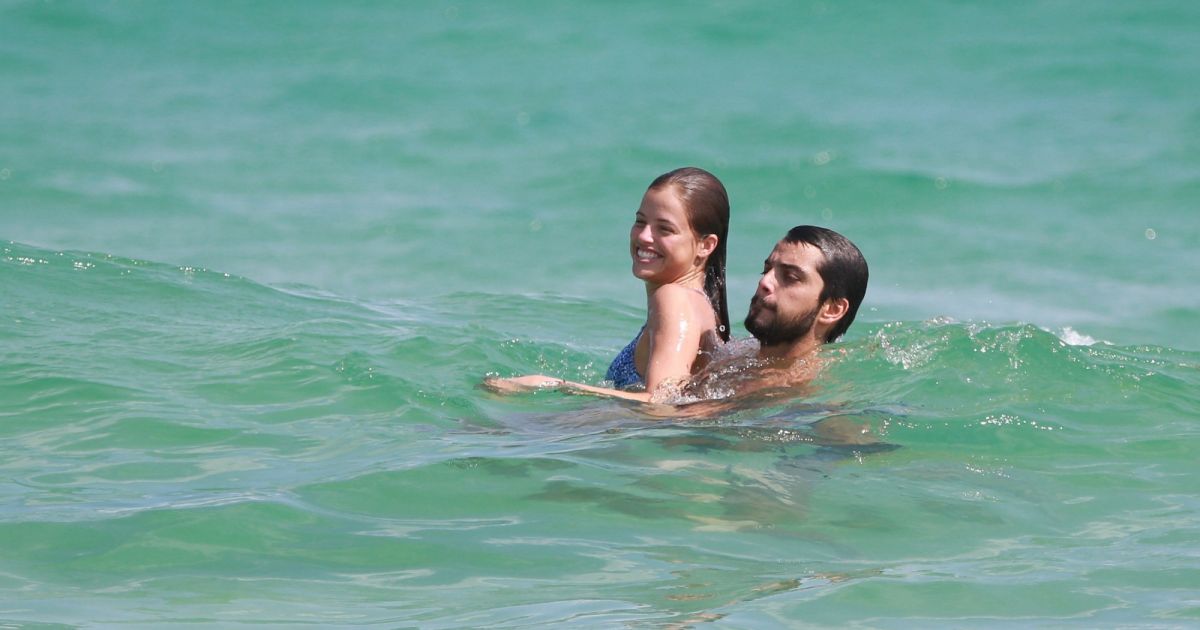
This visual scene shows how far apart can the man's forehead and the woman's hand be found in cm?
103

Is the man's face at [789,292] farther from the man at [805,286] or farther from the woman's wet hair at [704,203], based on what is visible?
the woman's wet hair at [704,203]

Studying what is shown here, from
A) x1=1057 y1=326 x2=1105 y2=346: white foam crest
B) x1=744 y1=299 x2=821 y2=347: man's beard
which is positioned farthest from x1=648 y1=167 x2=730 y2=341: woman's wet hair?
x1=1057 y1=326 x2=1105 y2=346: white foam crest

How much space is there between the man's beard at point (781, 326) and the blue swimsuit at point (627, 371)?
0.49m

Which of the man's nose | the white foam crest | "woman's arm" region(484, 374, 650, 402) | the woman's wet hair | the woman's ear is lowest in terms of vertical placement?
the white foam crest

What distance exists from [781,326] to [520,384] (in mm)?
1094

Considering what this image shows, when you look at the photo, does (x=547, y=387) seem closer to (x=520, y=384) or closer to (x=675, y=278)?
(x=520, y=384)

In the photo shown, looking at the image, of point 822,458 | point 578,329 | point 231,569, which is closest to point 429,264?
point 578,329

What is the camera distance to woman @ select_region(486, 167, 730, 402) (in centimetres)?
583

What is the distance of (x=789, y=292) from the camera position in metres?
5.96

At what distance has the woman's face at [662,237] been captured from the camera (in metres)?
5.96

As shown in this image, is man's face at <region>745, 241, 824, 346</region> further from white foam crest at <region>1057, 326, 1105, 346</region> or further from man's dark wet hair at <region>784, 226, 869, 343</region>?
white foam crest at <region>1057, 326, 1105, 346</region>

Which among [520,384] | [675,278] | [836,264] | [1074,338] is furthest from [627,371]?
[1074,338]

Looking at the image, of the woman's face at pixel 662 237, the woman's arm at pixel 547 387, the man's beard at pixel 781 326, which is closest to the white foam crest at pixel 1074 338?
the man's beard at pixel 781 326

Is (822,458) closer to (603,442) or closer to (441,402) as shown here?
(603,442)
